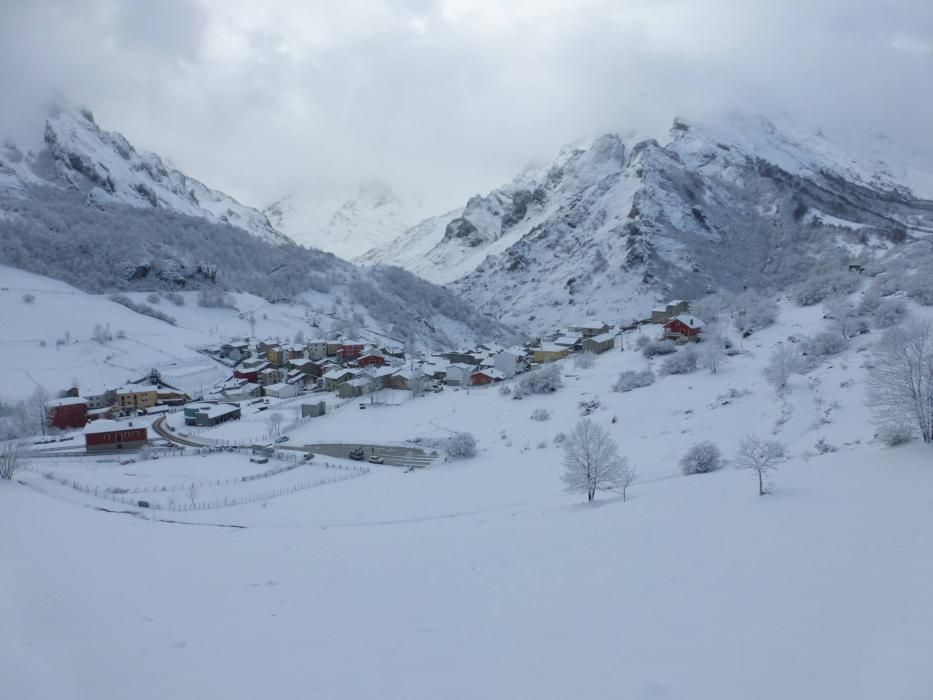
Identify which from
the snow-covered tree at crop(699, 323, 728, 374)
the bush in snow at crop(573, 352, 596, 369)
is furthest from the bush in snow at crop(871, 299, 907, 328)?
the bush in snow at crop(573, 352, 596, 369)

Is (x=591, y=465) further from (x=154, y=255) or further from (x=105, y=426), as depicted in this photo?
(x=154, y=255)

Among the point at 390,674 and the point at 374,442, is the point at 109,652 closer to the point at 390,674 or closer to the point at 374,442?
the point at 390,674

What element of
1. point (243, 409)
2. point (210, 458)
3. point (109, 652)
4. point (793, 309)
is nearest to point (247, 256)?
point (243, 409)

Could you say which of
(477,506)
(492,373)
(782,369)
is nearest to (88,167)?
(492,373)

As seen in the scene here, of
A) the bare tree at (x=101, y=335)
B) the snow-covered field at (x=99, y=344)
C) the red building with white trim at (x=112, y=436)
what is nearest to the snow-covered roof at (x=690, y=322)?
the red building with white trim at (x=112, y=436)

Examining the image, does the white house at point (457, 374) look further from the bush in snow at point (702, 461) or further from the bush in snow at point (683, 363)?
the bush in snow at point (702, 461)

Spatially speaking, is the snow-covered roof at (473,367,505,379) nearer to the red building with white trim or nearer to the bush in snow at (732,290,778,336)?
the bush in snow at (732,290,778,336)
